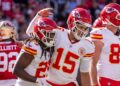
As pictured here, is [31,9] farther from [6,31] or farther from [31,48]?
[31,48]

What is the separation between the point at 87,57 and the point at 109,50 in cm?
39

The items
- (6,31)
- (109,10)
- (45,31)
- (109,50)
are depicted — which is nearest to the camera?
(45,31)

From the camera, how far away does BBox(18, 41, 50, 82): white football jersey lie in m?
5.83

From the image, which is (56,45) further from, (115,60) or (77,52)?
(115,60)

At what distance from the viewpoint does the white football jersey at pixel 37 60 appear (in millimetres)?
5834

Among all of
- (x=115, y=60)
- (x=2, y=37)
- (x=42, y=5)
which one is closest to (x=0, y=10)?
(x=42, y=5)

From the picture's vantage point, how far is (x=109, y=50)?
6.55 meters

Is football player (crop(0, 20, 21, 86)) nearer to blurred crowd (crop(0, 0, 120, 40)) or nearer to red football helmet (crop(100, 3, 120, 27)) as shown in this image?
red football helmet (crop(100, 3, 120, 27))

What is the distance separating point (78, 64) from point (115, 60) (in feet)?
1.72

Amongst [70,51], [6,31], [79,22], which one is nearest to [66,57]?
[70,51]

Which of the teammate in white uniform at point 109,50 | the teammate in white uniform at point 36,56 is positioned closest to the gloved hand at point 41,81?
the teammate in white uniform at point 36,56

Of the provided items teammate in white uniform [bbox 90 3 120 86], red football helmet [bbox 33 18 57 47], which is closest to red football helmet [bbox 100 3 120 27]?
teammate in white uniform [bbox 90 3 120 86]

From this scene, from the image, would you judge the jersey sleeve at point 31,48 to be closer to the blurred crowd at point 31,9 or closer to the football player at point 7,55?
the football player at point 7,55

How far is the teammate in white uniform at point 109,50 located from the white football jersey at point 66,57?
1.04 ft
